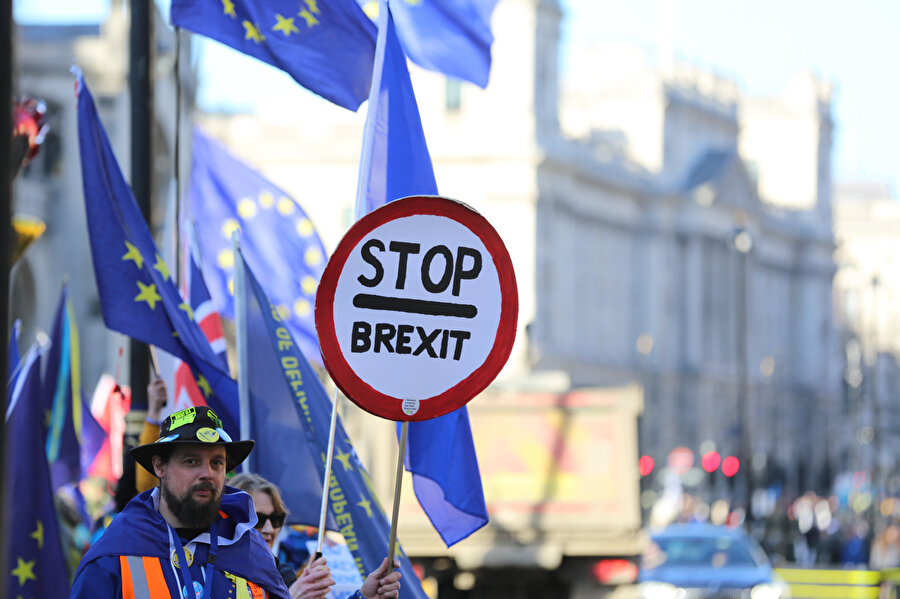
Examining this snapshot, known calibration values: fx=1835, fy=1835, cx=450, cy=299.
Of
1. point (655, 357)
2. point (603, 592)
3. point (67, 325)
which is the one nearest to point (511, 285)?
point (67, 325)

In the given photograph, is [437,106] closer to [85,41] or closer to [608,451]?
[85,41]

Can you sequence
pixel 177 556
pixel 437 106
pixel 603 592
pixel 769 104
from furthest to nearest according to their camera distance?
pixel 769 104 → pixel 437 106 → pixel 603 592 → pixel 177 556

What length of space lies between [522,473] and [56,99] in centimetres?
2365

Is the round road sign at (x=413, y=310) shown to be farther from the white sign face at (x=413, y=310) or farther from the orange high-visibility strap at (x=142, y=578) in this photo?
the orange high-visibility strap at (x=142, y=578)

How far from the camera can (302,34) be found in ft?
23.9

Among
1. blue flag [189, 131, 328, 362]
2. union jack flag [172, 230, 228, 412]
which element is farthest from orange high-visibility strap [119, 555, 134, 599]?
blue flag [189, 131, 328, 362]

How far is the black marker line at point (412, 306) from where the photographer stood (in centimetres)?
469

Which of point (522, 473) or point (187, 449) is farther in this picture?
point (522, 473)

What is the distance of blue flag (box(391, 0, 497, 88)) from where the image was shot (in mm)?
7770

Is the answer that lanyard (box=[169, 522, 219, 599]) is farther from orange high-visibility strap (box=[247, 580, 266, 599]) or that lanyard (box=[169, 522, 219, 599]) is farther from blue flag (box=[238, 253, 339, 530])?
blue flag (box=[238, 253, 339, 530])

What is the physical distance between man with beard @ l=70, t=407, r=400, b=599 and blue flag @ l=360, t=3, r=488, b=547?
163 cm

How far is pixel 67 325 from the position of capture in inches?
388

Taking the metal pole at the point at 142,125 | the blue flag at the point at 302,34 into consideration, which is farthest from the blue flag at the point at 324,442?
the blue flag at the point at 302,34

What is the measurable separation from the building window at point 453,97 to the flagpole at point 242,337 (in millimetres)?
67831
